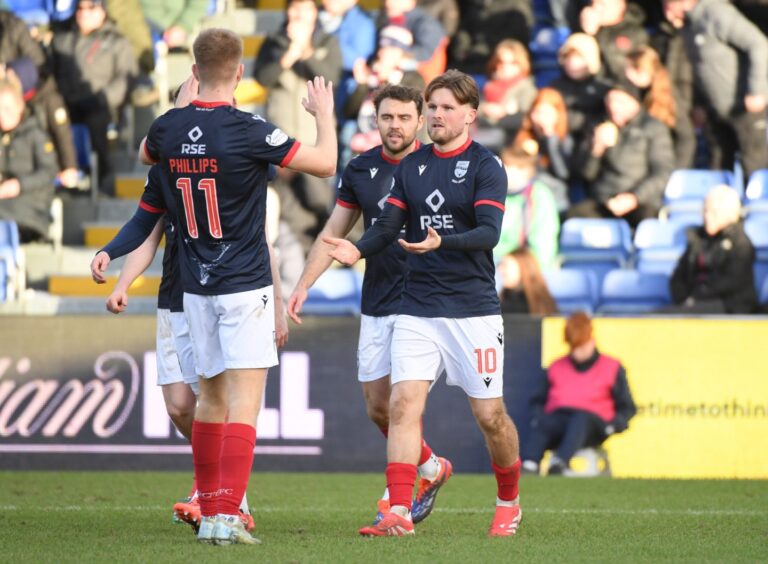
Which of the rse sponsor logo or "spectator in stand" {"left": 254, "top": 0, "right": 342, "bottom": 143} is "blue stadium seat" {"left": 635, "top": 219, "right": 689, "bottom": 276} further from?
the rse sponsor logo

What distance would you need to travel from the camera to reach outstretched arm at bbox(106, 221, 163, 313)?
7.17 meters

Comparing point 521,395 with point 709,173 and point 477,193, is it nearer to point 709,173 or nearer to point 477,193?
point 709,173

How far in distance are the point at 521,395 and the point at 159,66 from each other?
22.3ft

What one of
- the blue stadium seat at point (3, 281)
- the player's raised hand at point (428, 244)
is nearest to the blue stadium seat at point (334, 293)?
the blue stadium seat at point (3, 281)

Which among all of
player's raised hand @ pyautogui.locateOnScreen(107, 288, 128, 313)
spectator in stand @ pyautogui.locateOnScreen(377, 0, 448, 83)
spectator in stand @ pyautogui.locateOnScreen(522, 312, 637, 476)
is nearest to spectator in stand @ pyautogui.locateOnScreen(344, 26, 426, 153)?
spectator in stand @ pyautogui.locateOnScreen(377, 0, 448, 83)

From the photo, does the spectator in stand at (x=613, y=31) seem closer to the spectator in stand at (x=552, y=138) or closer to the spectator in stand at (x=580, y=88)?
the spectator in stand at (x=580, y=88)

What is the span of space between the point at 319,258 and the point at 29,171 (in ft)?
26.1

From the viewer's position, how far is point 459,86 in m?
7.35

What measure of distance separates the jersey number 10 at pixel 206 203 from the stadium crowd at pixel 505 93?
7.01 meters

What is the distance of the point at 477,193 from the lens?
7.31 meters

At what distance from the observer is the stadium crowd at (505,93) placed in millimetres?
14852

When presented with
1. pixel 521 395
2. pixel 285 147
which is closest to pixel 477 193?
pixel 285 147

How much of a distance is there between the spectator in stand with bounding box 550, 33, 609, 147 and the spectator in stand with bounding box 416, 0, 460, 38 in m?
1.51

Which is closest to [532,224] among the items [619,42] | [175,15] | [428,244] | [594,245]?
[594,245]
